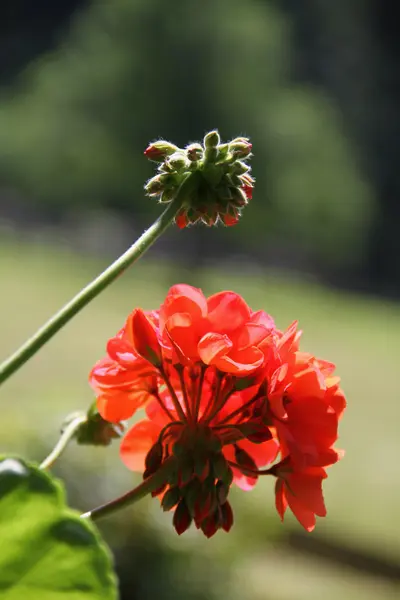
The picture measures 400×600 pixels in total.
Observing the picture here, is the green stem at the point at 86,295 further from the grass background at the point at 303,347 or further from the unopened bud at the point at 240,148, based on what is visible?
the grass background at the point at 303,347

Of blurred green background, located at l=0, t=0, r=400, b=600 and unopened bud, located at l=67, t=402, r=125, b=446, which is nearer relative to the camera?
unopened bud, located at l=67, t=402, r=125, b=446

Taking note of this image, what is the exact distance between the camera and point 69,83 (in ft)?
16.6

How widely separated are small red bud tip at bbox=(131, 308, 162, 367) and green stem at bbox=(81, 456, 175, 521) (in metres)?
0.03

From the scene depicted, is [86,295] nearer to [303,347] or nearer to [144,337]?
[144,337]

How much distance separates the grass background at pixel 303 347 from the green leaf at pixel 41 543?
1.45 metres

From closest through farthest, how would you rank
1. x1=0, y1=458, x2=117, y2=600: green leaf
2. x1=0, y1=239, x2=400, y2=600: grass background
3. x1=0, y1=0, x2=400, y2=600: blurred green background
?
x1=0, y1=458, x2=117, y2=600: green leaf
x1=0, y1=239, x2=400, y2=600: grass background
x1=0, y1=0, x2=400, y2=600: blurred green background

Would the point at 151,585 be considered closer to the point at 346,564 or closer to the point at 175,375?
the point at 346,564

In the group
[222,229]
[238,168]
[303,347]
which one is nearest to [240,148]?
[238,168]

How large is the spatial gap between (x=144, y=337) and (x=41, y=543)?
7cm

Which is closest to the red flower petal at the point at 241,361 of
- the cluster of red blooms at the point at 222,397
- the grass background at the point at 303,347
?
the cluster of red blooms at the point at 222,397

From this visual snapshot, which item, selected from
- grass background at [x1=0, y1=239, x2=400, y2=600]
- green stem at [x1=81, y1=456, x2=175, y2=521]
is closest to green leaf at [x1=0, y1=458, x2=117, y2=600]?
green stem at [x1=81, y1=456, x2=175, y2=521]

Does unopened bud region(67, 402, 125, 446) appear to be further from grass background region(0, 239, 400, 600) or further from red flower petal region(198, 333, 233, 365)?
grass background region(0, 239, 400, 600)

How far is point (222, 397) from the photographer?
264 millimetres

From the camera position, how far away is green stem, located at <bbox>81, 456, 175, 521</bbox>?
0.24m
